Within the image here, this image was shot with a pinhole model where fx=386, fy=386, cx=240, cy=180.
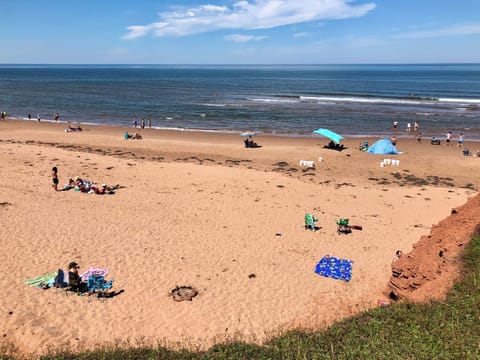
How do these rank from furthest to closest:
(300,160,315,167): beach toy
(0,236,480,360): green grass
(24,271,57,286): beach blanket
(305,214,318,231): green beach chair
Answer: (300,160,315,167): beach toy → (305,214,318,231): green beach chair → (24,271,57,286): beach blanket → (0,236,480,360): green grass

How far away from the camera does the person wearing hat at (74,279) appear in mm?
10367

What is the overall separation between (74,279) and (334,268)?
7.57 m

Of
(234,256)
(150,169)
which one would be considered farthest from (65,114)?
(234,256)

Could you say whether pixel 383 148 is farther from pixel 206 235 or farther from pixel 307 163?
pixel 206 235

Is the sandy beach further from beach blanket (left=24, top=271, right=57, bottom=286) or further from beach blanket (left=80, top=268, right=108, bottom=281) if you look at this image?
beach blanket (left=80, top=268, right=108, bottom=281)

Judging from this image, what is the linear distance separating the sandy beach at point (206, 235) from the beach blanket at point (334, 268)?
220mm

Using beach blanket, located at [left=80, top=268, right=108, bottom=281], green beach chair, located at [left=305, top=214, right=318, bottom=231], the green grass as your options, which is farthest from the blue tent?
beach blanket, located at [left=80, top=268, right=108, bottom=281]

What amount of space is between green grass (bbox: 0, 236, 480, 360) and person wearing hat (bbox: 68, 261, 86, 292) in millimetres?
3474

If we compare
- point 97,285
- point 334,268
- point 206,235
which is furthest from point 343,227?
point 97,285

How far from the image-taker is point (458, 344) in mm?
5816

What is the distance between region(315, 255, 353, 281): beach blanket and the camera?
1166cm

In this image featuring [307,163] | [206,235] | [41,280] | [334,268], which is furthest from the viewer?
[307,163]

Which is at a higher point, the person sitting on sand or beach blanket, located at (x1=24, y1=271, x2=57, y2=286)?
the person sitting on sand

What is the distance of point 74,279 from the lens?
1042 cm
